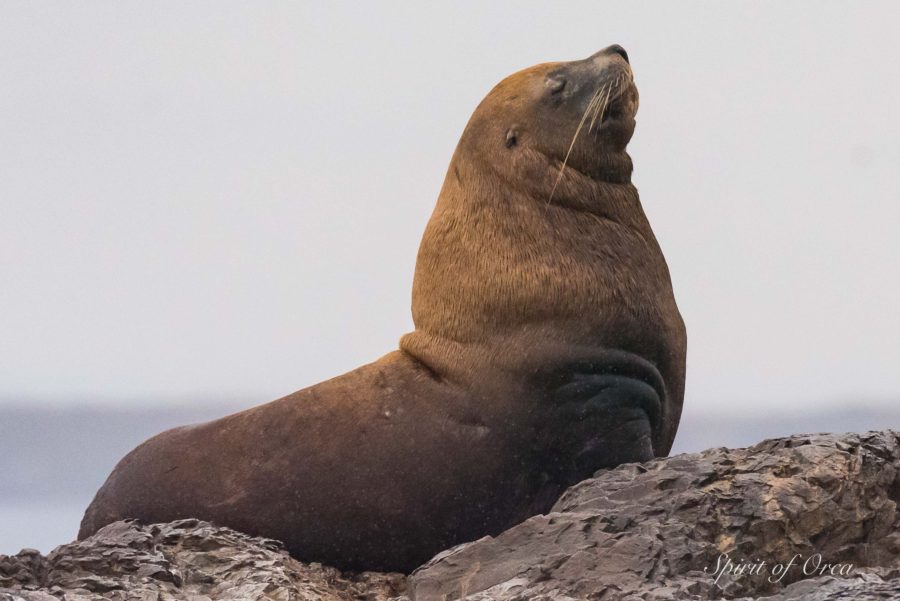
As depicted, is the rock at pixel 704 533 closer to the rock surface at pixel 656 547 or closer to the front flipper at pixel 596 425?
the rock surface at pixel 656 547

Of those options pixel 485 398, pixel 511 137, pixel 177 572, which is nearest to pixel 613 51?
pixel 511 137

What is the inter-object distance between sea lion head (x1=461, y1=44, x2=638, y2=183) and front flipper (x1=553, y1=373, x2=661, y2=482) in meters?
0.91

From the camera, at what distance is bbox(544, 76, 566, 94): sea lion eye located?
5.54 metres

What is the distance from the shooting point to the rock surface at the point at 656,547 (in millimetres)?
3705

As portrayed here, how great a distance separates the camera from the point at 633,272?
5281 millimetres

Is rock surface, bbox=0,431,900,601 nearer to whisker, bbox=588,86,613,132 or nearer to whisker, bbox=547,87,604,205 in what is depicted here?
whisker, bbox=547,87,604,205

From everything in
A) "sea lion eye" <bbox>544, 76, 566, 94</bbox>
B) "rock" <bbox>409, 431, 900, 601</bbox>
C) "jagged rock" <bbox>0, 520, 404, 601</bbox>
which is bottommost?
Result: "rock" <bbox>409, 431, 900, 601</bbox>

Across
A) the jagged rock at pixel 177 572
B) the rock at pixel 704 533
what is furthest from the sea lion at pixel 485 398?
the rock at pixel 704 533

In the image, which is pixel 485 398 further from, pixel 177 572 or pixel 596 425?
pixel 177 572

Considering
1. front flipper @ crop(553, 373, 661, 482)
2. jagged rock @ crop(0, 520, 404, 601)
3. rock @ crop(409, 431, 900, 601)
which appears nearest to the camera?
rock @ crop(409, 431, 900, 601)

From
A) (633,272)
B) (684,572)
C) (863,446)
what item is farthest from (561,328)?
(684,572)

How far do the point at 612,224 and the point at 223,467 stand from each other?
1747 millimetres

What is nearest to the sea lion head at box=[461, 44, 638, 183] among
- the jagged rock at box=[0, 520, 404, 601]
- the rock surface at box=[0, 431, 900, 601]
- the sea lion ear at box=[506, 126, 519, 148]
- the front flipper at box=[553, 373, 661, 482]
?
the sea lion ear at box=[506, 126, 519, 148]

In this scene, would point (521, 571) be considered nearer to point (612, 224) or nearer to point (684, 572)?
point (684, 572)
